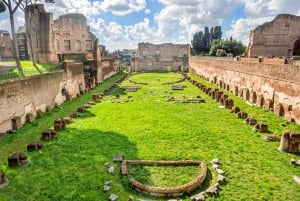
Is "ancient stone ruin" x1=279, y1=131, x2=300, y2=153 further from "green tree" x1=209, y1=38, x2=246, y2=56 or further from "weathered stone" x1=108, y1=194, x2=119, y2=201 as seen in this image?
"green tree" x1=209, y1=38, x2=246, y2=56

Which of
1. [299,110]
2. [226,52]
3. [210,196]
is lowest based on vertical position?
[210,196]

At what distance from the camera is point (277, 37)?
33.2 metres

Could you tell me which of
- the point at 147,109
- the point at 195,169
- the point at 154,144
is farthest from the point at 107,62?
the point at 195,169

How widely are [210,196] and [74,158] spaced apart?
4.76 metres

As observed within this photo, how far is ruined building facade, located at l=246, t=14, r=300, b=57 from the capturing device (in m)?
33.0

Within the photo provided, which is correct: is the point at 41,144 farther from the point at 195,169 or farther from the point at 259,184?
the point at 259,184

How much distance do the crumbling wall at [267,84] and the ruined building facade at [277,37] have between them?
9687 mm

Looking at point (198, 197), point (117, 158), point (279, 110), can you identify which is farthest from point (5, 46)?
point (198, 197)

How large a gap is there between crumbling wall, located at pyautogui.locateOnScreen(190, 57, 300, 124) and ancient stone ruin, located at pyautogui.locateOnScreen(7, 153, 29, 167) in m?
11.9

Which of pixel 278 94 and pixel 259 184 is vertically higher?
pixel 278 94

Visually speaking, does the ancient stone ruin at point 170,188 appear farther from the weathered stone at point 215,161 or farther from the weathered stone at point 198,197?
the weathered stone at point 215,161

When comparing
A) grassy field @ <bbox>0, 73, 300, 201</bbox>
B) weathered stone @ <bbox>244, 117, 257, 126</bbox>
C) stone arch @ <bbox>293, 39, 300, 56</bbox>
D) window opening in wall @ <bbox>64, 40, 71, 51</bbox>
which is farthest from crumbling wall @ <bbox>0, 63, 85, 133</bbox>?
stone arch @ <bbox>293, 39, 300, 56</bbox>

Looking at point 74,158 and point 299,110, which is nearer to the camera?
point 74,158

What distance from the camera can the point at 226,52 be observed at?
5012 centimetres
